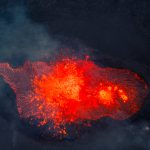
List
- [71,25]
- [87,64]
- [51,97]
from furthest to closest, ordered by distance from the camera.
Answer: [71,25] → [87,64] → [51,97]

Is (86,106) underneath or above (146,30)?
underneath

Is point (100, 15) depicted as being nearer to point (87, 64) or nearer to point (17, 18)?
point (87, 64)

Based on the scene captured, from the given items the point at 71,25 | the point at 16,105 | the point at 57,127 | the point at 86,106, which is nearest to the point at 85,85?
the point at 86,106

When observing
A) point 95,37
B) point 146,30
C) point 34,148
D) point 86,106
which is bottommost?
point 34,148

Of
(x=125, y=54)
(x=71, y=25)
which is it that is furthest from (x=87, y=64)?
(x=71, y=25)

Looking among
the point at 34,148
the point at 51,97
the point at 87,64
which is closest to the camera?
the point at 34,148

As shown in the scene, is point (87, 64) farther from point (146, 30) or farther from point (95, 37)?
point (146, 30)

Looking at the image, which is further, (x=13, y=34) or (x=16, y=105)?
(x=13, y=34)
